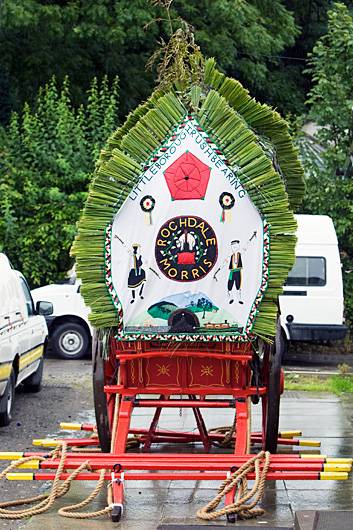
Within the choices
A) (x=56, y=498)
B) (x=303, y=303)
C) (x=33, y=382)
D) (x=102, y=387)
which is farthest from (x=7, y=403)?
(x=303, y=303)

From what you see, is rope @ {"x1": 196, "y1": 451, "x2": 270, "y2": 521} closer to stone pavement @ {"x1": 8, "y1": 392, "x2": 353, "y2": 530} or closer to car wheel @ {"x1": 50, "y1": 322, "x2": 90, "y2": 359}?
stone pavement @ {"x1": 8, "y1": 392, "x2": 353, "y2": 530}

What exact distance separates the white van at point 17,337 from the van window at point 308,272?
19.5 feet

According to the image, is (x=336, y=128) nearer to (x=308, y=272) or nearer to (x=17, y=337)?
(x=308, y=272)

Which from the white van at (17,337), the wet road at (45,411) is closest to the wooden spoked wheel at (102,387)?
the wet road at (45,411)

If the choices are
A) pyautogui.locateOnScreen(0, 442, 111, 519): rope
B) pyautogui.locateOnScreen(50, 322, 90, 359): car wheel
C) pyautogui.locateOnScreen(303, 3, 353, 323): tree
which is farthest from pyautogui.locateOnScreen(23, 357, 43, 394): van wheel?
pyautogui.locateOnScreen(303, 3, 353, 323): tree

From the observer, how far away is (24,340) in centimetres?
1279

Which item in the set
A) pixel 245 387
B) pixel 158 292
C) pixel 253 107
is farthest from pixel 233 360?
pixel 253 107

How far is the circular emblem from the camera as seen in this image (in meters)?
8.45

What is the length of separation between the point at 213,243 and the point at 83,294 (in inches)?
44.8

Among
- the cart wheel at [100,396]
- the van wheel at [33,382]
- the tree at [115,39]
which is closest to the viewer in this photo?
the cart wheel at [100,396]

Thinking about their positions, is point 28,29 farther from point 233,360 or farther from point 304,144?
point 233,360

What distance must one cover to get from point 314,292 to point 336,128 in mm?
4775

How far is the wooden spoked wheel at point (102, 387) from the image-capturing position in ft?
29.0

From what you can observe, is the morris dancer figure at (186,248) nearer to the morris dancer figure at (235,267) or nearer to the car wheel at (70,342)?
the morris dancer figure at (235,267)
